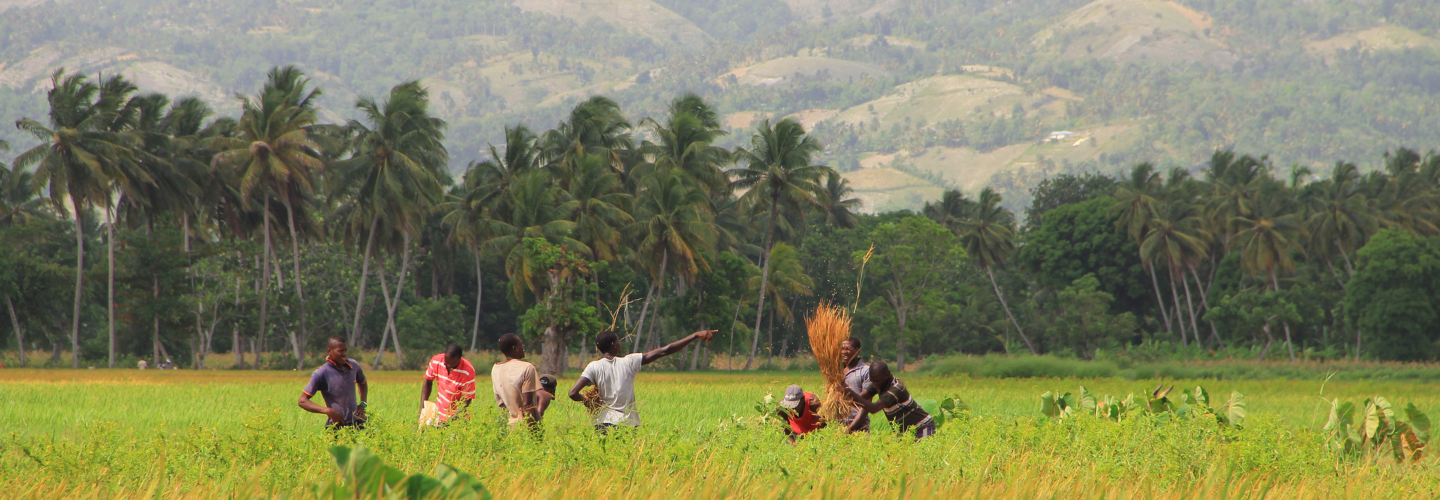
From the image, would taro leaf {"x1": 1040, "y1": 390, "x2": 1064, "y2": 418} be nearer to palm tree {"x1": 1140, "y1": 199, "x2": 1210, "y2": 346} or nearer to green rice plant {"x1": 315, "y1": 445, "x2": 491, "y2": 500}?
green rice plant {"x1": 315, "y1": 445, "x2": 491, "y2": 500}

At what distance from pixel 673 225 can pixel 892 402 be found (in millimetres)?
33322

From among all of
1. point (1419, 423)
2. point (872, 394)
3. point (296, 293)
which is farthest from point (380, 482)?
point (296, 293)

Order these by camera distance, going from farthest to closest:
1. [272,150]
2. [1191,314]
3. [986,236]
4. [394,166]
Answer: [986,236] < [1191,314] < [394,166] < [272,150]

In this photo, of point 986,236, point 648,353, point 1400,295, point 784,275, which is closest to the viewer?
point 648,353

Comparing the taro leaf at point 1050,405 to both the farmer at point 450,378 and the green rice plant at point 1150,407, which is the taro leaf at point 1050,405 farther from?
the farmer at point 450,378

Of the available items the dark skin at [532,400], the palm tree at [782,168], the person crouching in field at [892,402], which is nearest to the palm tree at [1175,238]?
the palm tree at [782,168]

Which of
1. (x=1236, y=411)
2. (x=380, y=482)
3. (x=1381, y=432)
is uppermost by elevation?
(x=380, y=482)

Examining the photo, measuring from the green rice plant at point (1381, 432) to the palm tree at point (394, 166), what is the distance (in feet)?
117

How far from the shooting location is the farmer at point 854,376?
9.15m

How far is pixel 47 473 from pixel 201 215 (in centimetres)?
4537

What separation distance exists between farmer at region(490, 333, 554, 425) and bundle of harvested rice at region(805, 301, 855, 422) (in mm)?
2306

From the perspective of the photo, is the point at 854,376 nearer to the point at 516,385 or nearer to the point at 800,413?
the point at 800,413

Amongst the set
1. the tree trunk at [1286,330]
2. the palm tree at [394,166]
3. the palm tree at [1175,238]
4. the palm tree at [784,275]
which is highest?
the palm tree at [394,166]

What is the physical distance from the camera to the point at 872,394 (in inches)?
357
